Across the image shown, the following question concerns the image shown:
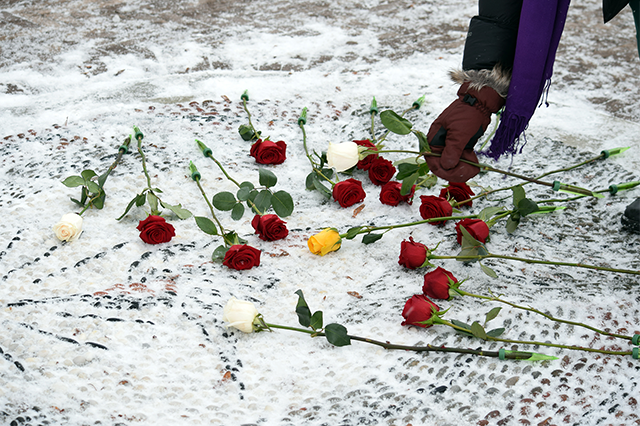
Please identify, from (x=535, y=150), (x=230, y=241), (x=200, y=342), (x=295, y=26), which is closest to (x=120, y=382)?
(x=200, y=342)

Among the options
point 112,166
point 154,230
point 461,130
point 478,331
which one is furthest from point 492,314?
point 112,166

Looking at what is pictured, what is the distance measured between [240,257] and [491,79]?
845 mm

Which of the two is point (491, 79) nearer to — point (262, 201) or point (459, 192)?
point (459, 192)

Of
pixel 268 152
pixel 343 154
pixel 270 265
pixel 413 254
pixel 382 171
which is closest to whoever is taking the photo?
pixel 413 254

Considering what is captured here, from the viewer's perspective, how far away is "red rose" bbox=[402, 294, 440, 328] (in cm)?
121

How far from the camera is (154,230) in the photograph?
4.90 ft

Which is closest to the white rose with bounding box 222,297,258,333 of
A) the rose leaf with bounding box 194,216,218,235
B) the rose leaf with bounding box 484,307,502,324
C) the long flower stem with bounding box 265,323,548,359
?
the long flower stem with bounding box 265,323,548,359

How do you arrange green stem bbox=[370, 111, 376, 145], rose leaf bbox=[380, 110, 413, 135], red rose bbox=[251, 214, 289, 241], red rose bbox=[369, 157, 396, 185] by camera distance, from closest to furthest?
rose leaf bbox=[380, 110, 413, 135] < red rose bbox=[251, 214, 289, 241] < red rose bbox=[369, 157, 396, 185] < green stem bbox=[370, 111, 376, 145]

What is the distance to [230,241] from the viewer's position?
1.49 metres

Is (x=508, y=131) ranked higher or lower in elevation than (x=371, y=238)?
higher

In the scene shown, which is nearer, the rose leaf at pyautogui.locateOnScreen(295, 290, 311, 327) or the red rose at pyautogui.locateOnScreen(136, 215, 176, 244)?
the rose leaf at pyautogui.locateOnScreen(295, 290, 311, 327)

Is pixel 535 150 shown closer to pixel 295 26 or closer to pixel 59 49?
pixel 295 26

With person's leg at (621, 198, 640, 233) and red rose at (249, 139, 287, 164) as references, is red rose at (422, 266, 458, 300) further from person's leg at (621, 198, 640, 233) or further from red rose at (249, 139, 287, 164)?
red rose at (249, 139, 287, 164)

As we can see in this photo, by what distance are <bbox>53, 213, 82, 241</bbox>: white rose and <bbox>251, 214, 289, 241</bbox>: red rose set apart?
517 millimetres
